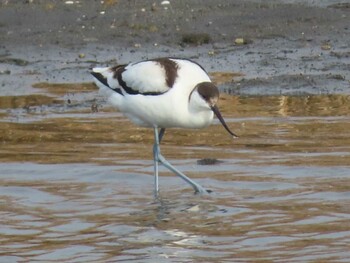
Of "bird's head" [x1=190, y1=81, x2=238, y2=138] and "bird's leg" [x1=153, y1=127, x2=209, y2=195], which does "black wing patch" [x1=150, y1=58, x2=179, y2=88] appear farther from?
"bird's leg" [x1=153, y1=127, x2=209, y2=195]

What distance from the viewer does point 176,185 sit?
8.94m

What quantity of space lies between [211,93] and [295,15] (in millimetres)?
6371

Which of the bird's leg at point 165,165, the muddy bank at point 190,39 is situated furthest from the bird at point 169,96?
the muddy bank at point 190,39

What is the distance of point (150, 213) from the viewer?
25.9 feet

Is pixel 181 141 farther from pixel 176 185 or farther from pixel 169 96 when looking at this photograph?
pixel 169 96

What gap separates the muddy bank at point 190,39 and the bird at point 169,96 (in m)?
3.14

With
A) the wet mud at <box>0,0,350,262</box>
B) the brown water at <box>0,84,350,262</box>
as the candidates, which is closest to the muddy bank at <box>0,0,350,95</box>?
the wet mud at <box>0,0,350,262</box>

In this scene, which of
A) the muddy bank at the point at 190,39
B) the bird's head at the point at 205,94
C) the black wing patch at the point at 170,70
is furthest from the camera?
the muddy bank at the point at 190,39

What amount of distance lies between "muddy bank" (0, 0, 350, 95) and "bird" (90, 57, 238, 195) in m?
3.14

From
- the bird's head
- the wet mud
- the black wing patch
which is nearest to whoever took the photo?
the wet mud

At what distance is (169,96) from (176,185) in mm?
774

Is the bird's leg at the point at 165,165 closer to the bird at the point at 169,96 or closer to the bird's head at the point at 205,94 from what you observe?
the bird at the point at 169,96

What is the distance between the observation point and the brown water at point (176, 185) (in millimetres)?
6941

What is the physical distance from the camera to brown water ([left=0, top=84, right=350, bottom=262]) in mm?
6941
